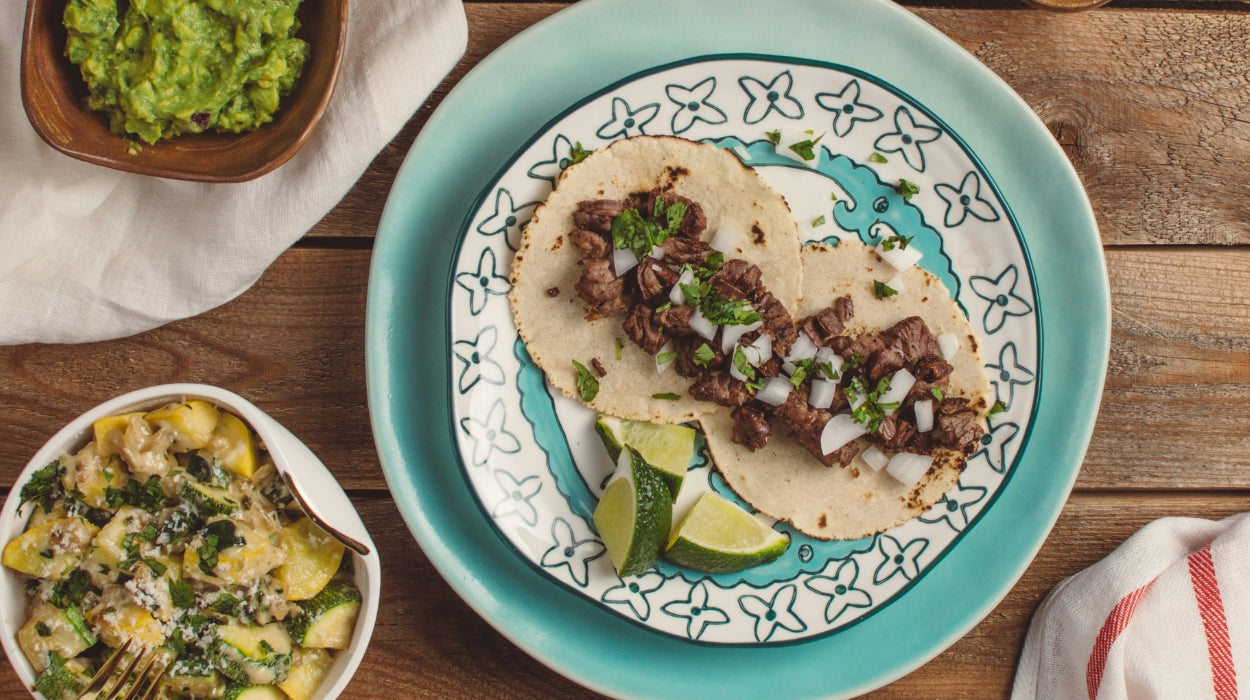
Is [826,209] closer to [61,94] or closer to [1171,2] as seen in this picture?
[1171,2]

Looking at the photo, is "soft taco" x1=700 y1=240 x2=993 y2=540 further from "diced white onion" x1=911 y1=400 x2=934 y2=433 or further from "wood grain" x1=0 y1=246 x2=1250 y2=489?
"wood grain" x1=0 y1=246 x2=1250 y2=489

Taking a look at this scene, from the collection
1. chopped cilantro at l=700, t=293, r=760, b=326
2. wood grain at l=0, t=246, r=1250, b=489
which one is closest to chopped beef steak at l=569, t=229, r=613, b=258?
chopped cilantro at l=700, t=293, r=760, b=326

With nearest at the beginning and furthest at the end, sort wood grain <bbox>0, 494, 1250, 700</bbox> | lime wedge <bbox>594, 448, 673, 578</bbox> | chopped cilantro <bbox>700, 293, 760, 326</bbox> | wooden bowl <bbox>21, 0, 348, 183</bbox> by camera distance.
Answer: wooden bowl <bbox>21, 0, 348, 183</bbox> → lime wedge <bbox>594, 448, 673, 578</bbox> → chopped cilantro <bbox>700, 293, 760, 326</bbox> → wood grain <bbox>0, 494, 1250, 700</bbox>

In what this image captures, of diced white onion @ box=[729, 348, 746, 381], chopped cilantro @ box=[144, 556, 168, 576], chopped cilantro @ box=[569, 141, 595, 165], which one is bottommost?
chopped cilantro @ box=[144, 556, 168, 576]

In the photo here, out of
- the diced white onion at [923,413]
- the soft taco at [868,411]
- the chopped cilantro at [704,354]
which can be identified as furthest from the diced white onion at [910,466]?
the chopped cilantro at [704,354]

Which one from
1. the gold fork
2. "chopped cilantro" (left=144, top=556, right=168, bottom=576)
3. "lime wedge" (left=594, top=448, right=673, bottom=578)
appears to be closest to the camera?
the gold fork

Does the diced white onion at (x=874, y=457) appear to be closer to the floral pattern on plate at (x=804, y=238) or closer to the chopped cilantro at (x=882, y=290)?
the floral pattern on plate at (x=804, y=238)

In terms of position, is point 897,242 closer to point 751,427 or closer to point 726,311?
point 726,311
